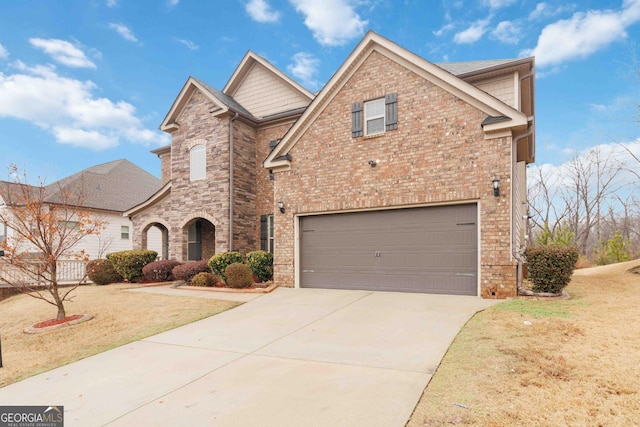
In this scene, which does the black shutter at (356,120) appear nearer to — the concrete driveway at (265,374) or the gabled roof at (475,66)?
the gabled roof at (475,66)

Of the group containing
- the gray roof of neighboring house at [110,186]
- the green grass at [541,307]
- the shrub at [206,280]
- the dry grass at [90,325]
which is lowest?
the dry grass at [90,325]

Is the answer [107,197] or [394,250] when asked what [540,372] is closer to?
[394,250]

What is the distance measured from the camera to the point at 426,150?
32.2 feet

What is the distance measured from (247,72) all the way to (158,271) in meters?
10.4

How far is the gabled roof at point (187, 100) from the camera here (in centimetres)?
1542

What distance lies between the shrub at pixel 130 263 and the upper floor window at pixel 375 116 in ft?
33.5

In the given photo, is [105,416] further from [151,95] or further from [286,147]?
[151,95]

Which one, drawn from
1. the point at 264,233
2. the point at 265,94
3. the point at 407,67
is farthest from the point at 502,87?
the point at 264,233

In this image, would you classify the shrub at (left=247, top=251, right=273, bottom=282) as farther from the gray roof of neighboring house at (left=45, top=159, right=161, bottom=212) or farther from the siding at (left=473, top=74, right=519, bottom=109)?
the gray roof of neighboring house at (left=45, top=159, right=161, bottom=212)

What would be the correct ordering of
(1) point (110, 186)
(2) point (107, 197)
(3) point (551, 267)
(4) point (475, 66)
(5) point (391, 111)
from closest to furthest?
(3) point (551, 267), (5) point (391, 111), (4) point (475, 66), (2) point (107, 197), (1) point (110, 186)

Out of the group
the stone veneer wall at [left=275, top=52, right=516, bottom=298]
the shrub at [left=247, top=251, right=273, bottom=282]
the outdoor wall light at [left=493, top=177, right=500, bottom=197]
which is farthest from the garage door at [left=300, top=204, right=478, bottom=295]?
the shrub at [left=247, top=251, right=273, bottom=282]

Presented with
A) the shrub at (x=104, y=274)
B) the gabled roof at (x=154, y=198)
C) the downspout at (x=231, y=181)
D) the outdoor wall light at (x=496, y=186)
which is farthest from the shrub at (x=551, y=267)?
the shrub at (x=104, y=274)

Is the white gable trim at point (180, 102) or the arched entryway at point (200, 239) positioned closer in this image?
the white gable trim at point (180, 102)

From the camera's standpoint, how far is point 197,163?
627 inches
